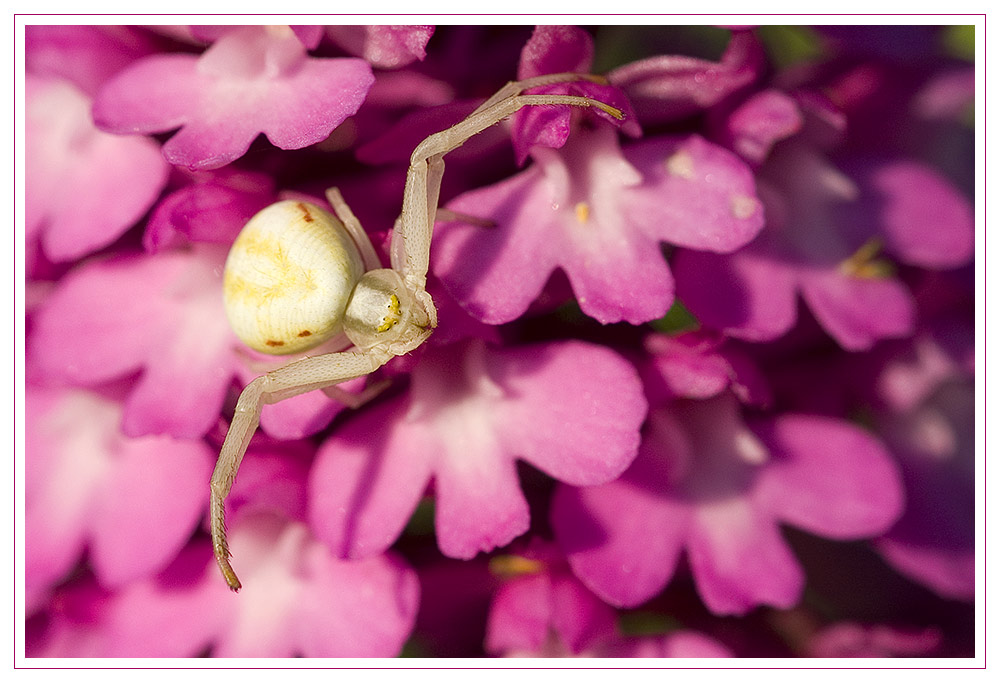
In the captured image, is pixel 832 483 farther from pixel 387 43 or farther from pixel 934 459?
pixel 387 43

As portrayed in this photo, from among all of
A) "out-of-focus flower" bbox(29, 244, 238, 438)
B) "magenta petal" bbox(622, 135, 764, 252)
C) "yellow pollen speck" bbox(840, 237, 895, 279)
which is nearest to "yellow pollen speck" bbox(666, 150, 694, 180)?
"magenta petal" bbox(622, 135, 764, 252)

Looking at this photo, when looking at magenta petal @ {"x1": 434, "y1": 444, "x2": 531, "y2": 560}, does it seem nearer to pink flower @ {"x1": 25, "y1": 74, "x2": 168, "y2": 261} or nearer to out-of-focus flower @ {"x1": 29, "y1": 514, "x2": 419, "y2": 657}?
out-of-focus flower @ {"x1": 29, "y1": 514, "x2": 419, "y2": 657}

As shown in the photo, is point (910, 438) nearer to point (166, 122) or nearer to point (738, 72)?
point (738, 72)

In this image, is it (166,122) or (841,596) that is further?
(841,596)

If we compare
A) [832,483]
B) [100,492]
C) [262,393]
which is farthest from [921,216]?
[100,492]

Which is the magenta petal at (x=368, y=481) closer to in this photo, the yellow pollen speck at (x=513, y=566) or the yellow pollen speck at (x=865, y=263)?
the yellow pollen speck at (x=513, y=566)
